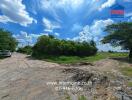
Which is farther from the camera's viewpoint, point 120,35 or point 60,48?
point 60,48

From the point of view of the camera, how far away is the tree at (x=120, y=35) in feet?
132

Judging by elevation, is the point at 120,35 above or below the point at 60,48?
above

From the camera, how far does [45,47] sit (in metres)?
43.8

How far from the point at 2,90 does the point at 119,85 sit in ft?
24.9

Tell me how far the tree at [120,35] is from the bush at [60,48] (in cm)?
379

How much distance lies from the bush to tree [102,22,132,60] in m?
3.79

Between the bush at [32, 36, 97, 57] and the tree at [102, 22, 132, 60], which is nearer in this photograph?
the tree at [102, 22, 132, 60]

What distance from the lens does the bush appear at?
4244cm

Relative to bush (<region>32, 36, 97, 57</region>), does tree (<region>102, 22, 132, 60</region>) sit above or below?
above

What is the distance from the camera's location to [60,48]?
139 ft

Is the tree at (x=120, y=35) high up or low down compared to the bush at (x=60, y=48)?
up

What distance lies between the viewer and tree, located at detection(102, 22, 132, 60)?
4025 centimetres

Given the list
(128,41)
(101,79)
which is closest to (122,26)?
(128,41)

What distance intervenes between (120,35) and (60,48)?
10795 mm
